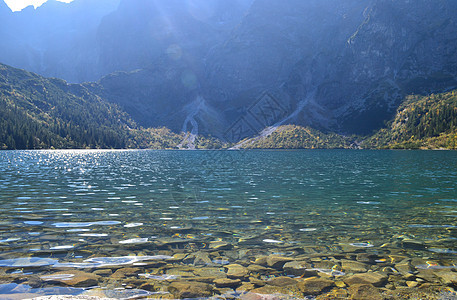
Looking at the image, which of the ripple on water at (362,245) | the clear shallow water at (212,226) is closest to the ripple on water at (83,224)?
the clear shallow water at (212,226)

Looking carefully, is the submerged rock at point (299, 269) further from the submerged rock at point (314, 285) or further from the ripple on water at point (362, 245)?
the ripple on water at point (362, 245)

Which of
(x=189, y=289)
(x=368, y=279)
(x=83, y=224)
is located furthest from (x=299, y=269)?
(x=83, y=224)

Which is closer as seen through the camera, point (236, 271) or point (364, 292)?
point (364, 292)

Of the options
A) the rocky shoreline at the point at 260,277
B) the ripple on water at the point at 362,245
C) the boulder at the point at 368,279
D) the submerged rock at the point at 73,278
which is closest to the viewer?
the rocky shoreline at the point at 260,277

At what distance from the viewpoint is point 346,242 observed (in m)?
14.7

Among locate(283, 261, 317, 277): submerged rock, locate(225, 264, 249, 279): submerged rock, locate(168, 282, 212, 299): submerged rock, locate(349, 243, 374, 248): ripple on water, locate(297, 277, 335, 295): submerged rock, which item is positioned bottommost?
locate(349, 243, 374, 248): ripple on water

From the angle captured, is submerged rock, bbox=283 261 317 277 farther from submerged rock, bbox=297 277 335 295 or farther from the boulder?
the boulder

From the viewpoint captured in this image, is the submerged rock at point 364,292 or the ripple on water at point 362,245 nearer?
the submerged rock at point 364,292

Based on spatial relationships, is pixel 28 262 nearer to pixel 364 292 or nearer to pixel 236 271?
pixel 236 271

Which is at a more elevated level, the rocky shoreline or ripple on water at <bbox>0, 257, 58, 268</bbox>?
ripple on water at <bbox>0, 257, 58, 268</bbox>

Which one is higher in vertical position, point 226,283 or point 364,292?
point 226,283

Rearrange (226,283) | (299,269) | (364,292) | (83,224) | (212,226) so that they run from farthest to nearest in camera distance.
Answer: (83,224) → (212,226) → (299,269) → (226,283) → (364,292)

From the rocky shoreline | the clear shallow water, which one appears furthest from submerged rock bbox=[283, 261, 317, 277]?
the clear shallow water

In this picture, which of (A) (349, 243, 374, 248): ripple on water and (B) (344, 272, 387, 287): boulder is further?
(A) (349, 243, 374, 248): ripple on water
